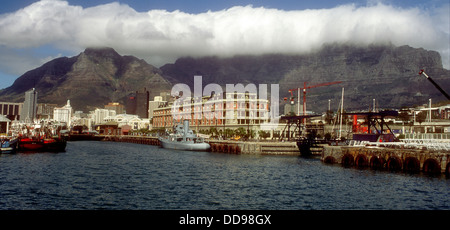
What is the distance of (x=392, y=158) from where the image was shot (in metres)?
67.5

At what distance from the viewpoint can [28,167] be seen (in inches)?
2608

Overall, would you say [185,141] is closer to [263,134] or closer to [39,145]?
[263,134]

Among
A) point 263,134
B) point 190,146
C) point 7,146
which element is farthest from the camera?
point 263,134

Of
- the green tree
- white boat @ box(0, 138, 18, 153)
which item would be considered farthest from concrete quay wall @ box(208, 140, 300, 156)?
white boat @ box(0, 138, 18, 153)

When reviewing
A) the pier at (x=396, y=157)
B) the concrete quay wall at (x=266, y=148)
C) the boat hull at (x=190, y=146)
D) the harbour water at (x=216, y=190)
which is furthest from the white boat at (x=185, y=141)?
the harbour water at (x=216, y=190)

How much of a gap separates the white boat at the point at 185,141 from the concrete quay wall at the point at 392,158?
2014 inches

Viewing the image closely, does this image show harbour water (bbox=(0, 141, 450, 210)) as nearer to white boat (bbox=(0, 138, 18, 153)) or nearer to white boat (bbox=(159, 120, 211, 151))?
white boat (bbox=(0, 138, 18, 153))

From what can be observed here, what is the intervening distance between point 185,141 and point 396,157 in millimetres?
78168

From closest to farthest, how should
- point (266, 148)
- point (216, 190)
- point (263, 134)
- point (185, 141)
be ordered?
point (216, 190), point (266, 148), point (185, 141), point (263, 134)

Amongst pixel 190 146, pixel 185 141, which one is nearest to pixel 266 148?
pixel 190 146

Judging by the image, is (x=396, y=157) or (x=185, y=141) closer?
(x=396, y=157)

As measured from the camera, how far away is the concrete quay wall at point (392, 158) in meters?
59.7

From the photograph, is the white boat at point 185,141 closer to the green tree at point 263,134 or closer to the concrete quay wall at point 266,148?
the concrete quay wall at point 266,148
